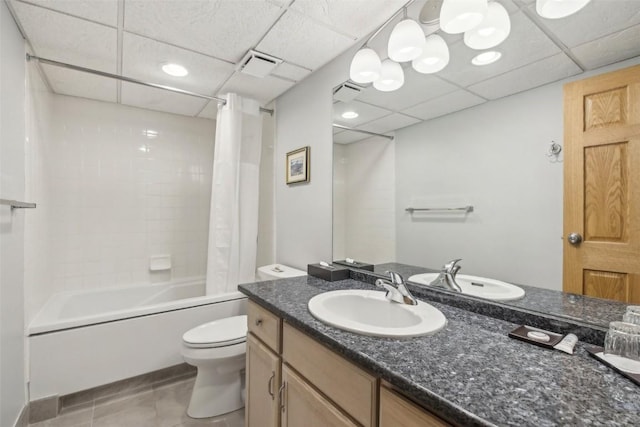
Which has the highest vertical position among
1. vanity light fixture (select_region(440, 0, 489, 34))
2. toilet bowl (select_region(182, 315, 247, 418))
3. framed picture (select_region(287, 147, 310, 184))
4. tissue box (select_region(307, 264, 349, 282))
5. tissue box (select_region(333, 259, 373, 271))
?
vanity light fixture (select_region(440, 0, 489, 34))

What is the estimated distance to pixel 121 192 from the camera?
109 inches

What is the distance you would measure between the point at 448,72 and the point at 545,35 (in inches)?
13.5

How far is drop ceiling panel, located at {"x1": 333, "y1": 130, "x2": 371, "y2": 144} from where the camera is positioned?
5.50ft

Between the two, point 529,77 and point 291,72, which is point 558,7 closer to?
point 529,77

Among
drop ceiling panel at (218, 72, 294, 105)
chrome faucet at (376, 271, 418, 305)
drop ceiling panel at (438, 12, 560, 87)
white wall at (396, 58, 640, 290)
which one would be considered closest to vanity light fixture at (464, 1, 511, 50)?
drop ceiling panel at (438, 12, 560, 87)

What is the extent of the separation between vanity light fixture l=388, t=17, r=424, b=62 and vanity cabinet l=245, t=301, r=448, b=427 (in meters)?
1.28

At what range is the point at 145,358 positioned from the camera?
1.96 meters

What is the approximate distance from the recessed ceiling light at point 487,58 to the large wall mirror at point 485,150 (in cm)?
1

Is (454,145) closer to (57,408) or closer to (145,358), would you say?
(145,358)

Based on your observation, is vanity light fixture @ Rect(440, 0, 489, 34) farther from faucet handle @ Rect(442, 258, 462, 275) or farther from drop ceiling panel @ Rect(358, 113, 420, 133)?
faucet handle @ Rect(442, 258, 462, 275)

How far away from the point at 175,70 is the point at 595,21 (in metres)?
2.26

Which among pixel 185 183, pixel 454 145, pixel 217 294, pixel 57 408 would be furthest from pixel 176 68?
pixel 57 408

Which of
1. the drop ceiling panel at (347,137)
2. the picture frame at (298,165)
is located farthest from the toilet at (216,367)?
the drop ceiling panel at (347,137)

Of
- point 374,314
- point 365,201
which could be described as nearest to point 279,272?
point 365,201
